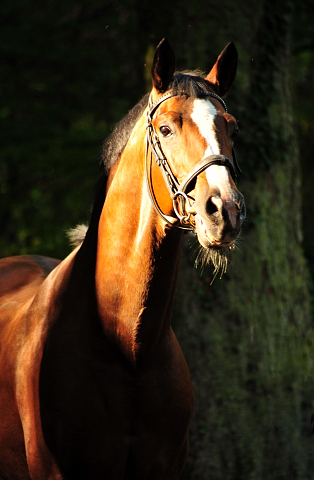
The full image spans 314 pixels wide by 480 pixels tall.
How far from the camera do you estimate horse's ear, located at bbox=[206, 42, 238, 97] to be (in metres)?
2.73

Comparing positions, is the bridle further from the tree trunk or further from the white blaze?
the tree trunk

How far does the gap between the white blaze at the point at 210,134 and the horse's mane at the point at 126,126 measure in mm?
86

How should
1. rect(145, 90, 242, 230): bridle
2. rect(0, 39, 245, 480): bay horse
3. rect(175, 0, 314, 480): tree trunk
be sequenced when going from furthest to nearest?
rect(175, 0, 314, 480): tree trunk
rect(0, 39, 245, 480): bay horse
rect(145, 90, 242, 230): bridle

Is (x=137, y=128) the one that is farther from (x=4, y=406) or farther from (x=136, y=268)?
(x=4, y=406)

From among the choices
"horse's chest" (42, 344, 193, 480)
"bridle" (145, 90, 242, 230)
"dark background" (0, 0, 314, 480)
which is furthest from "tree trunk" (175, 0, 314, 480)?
"bridle" (145, 90, 242, 230)

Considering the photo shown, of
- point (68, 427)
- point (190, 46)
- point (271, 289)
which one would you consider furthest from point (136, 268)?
point (190, 46)

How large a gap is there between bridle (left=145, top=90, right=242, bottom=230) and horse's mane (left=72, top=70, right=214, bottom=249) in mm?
53

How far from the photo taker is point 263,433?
4844 millimetres

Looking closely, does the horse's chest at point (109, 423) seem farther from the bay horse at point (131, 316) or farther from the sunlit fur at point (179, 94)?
the sunlit fur at point (179, 94)

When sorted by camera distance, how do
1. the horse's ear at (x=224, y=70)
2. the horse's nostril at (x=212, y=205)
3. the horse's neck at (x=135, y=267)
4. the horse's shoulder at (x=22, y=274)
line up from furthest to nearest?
the horse's shoulder at (x=22, y=274) → the horse's ear at (x=224, y=70) → the horse's neck at (x=135, y=267) → the horse's nostril at (x=212, y=205)

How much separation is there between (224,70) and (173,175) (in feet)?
2.45

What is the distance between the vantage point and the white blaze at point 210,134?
7.20ft

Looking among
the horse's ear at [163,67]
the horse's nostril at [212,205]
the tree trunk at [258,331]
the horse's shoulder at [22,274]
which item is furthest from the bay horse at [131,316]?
the tree trunk at [258,331]

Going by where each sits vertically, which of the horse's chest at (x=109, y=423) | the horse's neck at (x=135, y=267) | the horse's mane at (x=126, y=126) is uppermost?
the horse's mane at (x=126, y=126)
